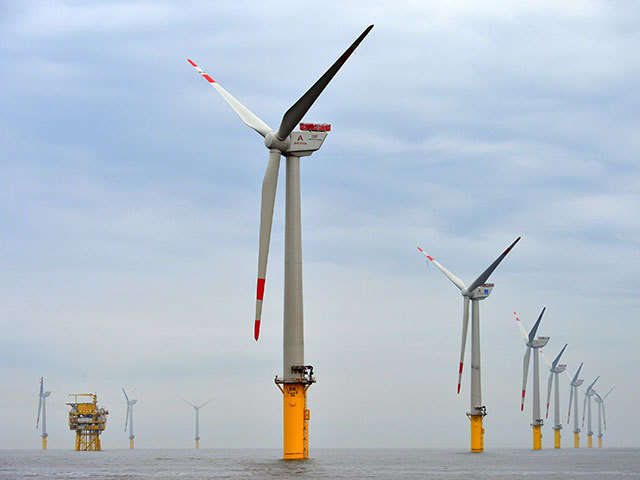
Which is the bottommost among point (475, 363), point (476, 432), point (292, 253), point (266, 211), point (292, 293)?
point (476, 432)

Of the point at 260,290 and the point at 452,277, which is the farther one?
the point at 452,277

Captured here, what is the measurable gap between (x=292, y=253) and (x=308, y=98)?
14249 mm

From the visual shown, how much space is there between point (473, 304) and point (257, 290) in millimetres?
87985

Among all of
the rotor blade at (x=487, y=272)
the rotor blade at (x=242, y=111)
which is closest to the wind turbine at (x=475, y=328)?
the rotor blade at (x=487, y=272)

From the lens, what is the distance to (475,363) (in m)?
158

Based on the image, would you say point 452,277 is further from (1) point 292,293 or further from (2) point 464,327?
(1) point 292,293

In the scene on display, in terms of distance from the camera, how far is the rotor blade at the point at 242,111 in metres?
91.2

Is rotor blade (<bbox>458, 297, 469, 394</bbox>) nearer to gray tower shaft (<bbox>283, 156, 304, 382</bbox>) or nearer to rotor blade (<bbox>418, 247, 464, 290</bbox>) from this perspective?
rotor blade (<bbox>418, 247, 464, 290</bbox>)

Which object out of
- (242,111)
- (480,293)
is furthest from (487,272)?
(242,111)

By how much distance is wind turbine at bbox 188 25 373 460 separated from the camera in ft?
268

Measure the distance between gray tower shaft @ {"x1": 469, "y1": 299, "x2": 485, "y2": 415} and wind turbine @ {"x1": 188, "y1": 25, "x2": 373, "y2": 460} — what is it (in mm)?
75990

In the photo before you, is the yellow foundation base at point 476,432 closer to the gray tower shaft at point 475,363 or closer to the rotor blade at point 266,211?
the gray tower shaft at point 475,363

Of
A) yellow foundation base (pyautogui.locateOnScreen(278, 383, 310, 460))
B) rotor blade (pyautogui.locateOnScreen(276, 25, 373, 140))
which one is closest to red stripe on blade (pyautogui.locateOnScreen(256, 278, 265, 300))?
yellow foundation base (pyautogui.locateOnScreen(278, 383, 310, 460))

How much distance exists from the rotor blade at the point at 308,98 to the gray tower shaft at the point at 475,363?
82.7 metres
